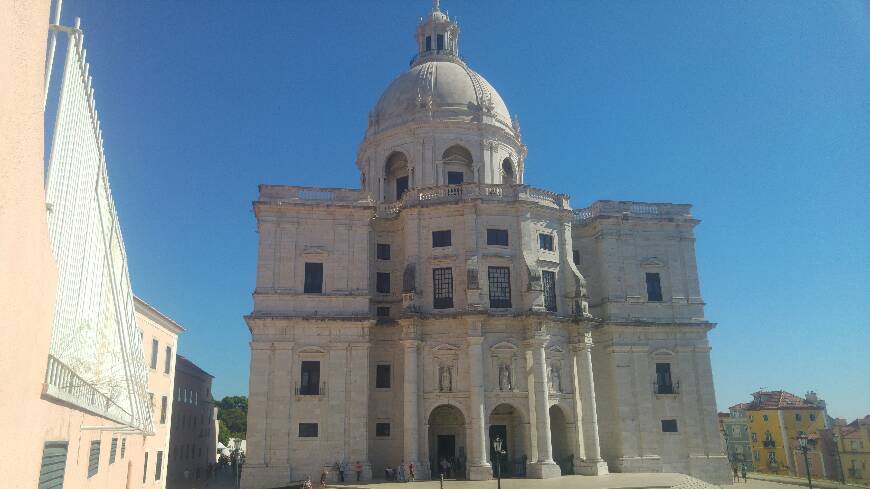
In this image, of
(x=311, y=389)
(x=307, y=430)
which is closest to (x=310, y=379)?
(x=311, y=389)

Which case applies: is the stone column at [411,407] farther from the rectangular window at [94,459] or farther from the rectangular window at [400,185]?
the rectangular window at [94,459]

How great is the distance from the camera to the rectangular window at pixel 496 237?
39.4 meters

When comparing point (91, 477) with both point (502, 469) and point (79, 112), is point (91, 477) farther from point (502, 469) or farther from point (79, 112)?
point (502, 469)

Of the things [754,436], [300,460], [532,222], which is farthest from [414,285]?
[754,436]

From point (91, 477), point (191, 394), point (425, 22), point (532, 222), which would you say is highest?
point (425, 22)

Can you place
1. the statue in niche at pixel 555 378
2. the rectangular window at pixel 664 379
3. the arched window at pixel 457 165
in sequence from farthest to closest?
the arched window at pixel 457 165 < the rectangular window at pixel 664 379 < the statue in niche at pixel 555 378

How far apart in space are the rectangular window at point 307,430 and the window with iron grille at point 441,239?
1306cm

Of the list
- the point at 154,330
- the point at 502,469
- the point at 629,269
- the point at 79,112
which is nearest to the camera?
the point at 79,112

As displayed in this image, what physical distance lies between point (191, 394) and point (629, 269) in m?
35.5

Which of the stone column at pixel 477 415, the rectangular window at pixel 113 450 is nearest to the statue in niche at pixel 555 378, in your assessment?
the stone column at pixel 477 415

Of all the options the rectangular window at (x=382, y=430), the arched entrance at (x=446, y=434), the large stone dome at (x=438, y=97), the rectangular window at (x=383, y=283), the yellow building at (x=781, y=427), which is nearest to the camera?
the rectangular window at (x=382, y=430)

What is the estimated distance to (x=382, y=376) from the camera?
39.7 metres

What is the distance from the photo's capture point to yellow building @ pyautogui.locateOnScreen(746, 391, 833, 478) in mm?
66262

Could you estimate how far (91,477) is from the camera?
15.5 metres
